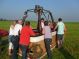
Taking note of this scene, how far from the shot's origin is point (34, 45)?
1606cm

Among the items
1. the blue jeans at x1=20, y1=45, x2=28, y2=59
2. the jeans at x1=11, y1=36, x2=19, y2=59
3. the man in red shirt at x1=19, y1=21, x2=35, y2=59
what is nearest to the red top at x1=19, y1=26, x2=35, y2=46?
the man in red shirt at x1=19, y1=21, x2=35, y2=59

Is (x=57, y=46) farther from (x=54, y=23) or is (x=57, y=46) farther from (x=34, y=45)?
(x=34, y=45)

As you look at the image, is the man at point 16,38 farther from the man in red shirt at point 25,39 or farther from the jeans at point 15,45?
the man in red shirt at point 25,39

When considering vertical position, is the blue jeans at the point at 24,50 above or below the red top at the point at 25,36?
below

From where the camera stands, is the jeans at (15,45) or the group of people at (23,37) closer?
the group of people at (23,37)

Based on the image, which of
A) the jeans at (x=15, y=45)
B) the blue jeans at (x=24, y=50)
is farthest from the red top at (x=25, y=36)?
the jeans at (x=15, y=45)

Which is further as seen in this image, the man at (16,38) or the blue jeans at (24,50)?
the man at (16,38)

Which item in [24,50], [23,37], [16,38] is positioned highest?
[23,37]

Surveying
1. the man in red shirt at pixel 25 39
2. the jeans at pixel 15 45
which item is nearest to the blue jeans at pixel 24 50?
the man in red shirt at pixel 25 39

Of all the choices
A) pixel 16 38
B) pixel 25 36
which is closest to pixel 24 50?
pixel 25 36

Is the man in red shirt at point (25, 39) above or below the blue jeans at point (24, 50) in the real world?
above

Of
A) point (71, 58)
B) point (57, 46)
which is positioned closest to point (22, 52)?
point (71, 58)

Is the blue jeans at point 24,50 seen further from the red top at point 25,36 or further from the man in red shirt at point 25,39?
the red top at point 25,36

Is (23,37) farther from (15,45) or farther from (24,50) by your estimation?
(15,45)
